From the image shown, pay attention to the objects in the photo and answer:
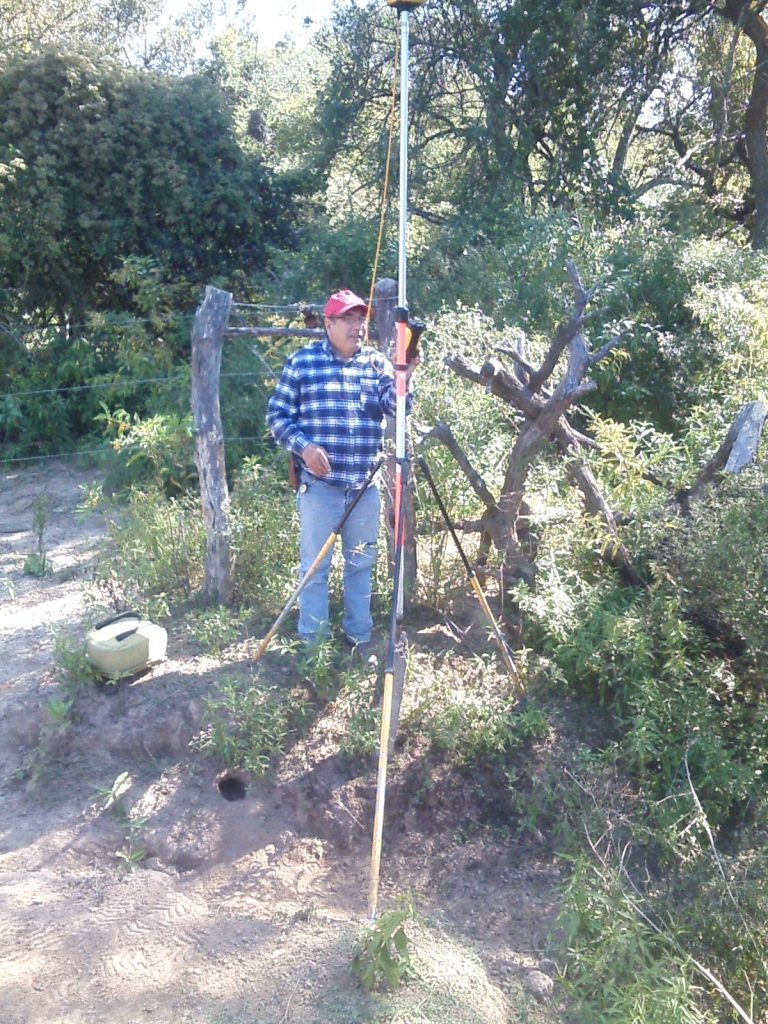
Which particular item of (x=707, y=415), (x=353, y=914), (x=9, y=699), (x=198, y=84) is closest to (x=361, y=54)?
(x=198, y=84)

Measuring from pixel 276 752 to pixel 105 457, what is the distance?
17.9ft

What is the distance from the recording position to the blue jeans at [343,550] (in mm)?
5141

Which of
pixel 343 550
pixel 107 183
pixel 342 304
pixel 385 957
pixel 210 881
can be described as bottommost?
pixel 210 881

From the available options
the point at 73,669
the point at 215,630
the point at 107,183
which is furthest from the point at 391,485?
the point at 107,183

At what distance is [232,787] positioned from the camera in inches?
189

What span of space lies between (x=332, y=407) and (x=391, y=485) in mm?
645

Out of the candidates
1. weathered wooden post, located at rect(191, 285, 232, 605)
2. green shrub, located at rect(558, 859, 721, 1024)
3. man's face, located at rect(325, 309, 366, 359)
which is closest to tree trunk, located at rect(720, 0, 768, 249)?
weathered wooden post, located at rect(191, 285, 232, 605)

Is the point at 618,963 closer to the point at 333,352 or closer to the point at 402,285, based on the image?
the point at 402,285

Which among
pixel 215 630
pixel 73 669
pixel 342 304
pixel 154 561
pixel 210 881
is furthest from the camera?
pixel 154 561

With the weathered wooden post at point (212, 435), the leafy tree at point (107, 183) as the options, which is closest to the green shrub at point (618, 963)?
the weathered wooden post at point (212, 435)

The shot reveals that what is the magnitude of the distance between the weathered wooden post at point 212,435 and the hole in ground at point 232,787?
4.33 feet

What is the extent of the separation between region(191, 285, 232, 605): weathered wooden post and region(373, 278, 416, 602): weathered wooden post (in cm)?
83

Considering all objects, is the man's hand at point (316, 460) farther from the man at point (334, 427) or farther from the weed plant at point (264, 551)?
the weed plant at point (264, 551)

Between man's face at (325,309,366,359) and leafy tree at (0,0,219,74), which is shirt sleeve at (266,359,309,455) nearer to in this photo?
man's face at (325,309,366,359)
